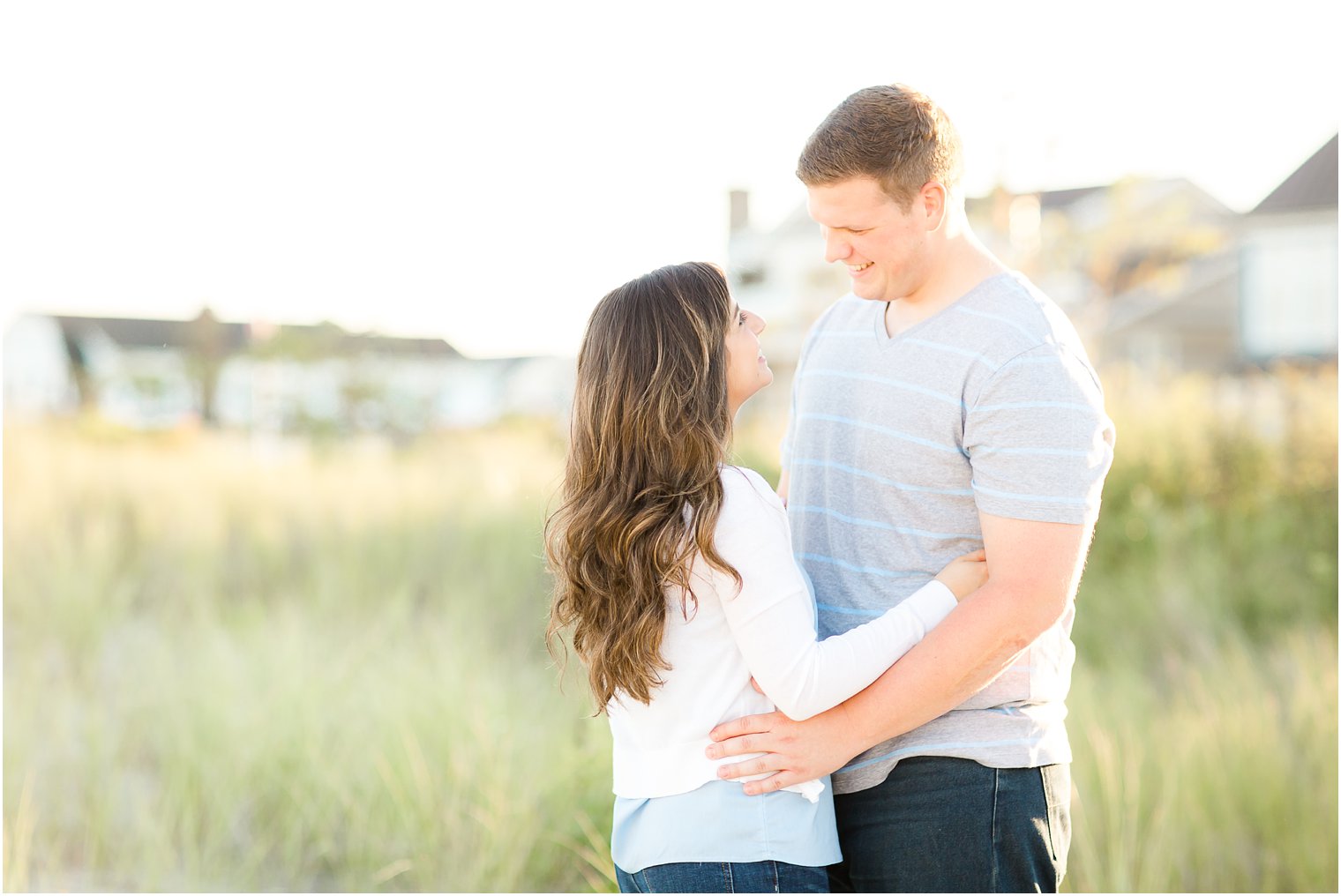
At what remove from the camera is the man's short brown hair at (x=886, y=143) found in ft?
6.01

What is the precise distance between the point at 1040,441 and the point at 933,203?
471 mm

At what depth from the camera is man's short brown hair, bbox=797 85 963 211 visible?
6.01 feet

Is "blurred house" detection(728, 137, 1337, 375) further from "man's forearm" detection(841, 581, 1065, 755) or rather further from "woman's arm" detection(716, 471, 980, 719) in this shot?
"woman's arm" detection(716, 471, 980, 719)

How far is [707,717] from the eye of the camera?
1.74m

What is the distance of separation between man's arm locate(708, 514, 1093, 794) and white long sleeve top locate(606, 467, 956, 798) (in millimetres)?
32

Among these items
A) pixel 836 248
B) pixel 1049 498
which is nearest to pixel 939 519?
pixel 1049 498

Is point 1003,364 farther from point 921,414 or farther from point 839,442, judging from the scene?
point 839,442

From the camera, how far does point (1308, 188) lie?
65.5 ft

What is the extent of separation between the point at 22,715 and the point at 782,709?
4014 mm

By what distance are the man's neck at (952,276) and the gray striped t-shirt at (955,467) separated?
0.03 metres

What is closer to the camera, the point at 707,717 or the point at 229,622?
the point at 707,717

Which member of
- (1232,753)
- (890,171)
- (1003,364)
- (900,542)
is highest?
(890,171)

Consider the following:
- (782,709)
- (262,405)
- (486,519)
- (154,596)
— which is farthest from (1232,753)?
(262,405)

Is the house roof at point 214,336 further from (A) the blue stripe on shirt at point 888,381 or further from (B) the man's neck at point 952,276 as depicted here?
(B) the man's neck at point 952,276
